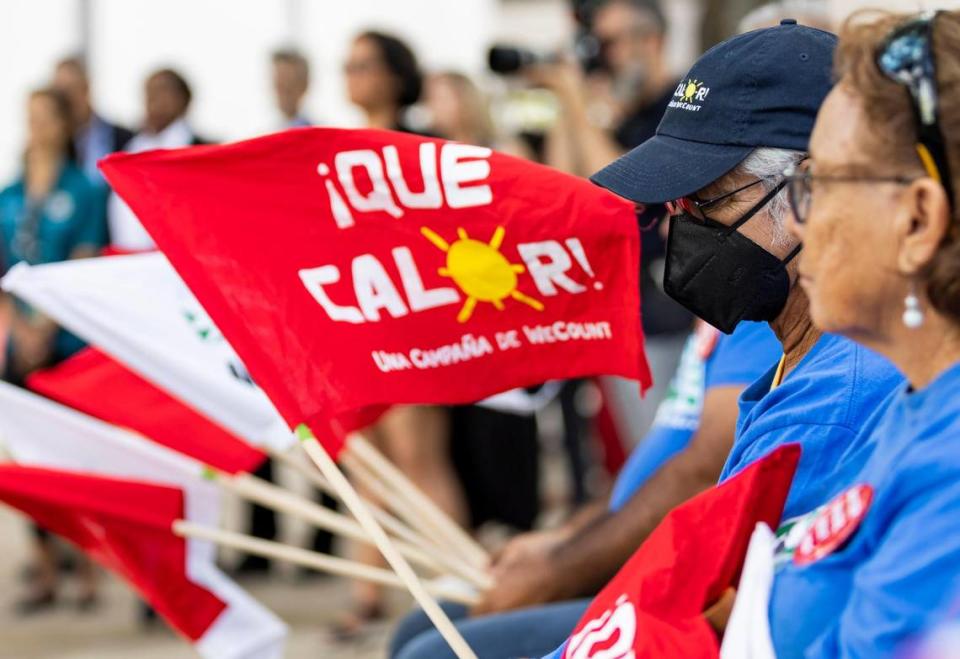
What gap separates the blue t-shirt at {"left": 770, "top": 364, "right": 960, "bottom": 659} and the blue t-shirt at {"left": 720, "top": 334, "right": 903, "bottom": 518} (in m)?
0.17

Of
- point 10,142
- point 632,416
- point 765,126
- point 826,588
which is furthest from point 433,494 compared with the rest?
point 10,142

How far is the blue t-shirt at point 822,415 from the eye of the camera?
6.48 ft

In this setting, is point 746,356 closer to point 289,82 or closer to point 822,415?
point 822,415

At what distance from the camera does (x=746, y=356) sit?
2852mm

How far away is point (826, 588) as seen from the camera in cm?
174

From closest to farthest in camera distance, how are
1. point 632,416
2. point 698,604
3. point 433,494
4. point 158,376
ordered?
point 698,604
point 158,376
point 433,494
point 632,416

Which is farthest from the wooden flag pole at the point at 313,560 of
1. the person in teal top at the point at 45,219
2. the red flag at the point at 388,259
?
the person in teal top at the point at 45,219

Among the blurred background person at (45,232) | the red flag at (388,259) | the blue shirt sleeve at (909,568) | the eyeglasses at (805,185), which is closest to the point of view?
the blue shirt sleeve at (909,568)

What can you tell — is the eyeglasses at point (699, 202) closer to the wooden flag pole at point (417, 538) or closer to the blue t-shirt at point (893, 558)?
the blue t-shirt at point (893, 558)

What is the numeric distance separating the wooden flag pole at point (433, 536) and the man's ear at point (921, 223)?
1.76m

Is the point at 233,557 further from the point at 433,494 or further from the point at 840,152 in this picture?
the point at 840,152

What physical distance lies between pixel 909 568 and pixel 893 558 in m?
0.03

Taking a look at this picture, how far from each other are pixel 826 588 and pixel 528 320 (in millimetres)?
1259

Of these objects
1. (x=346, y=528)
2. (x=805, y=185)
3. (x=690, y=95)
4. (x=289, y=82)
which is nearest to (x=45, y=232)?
(x=289, y=82)
